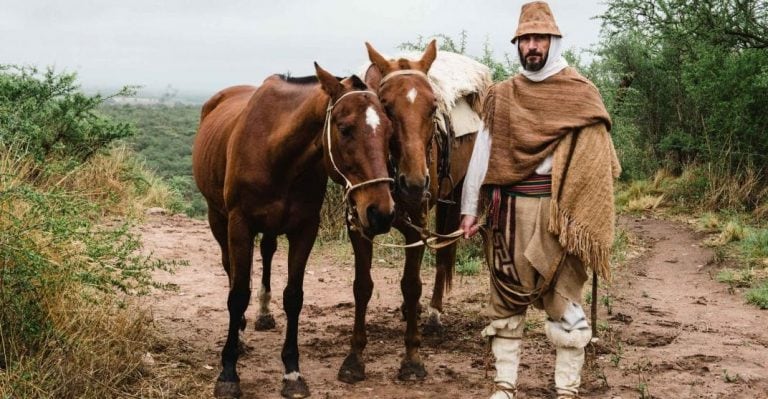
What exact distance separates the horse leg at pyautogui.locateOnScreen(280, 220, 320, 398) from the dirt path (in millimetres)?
165

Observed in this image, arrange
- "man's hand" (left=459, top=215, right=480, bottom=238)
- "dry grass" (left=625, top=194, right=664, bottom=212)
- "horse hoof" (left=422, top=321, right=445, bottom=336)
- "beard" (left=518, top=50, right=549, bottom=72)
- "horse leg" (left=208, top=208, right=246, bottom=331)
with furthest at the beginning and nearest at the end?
"dry grass" (left=625, top=194, right=664, bottom=212)
"horse hoof" (left=422, top=321, right=445, bottom=336)
"horse leg" (left=208, top=208, right=246, bottom=331)
"man's hand" (left=459, top=215, right=480, bottom=238)
"beard" (left=518, top=50, right=549, bottom=72)

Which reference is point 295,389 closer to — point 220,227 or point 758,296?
point 220,227

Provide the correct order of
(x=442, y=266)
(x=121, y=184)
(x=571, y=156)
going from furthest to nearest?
(x=121, y=184) → (x=442, y=266) → (x=571, y=156)

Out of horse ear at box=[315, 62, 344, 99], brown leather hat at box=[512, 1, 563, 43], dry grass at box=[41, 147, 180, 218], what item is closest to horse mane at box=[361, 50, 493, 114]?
horse ear at box=[315, 62, 344, 99]

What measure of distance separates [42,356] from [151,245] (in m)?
4.58

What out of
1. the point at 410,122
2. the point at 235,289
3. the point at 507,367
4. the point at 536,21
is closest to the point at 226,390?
the point at 235,289

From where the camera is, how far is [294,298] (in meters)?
4.38

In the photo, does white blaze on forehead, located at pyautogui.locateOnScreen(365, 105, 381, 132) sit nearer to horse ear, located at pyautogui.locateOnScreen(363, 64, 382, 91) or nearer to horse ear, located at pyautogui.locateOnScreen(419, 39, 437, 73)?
horse ear, located at pyautogui.locateOnScreen(363, 64, 382, 91)

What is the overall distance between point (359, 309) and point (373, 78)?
146cm

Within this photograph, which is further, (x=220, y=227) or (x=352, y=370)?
(x=220, y=227)

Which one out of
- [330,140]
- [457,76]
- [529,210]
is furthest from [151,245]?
[529,210]

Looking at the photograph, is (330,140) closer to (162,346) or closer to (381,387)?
(381,387)

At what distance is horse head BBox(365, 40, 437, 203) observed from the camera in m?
3.64

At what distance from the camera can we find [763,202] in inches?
394
